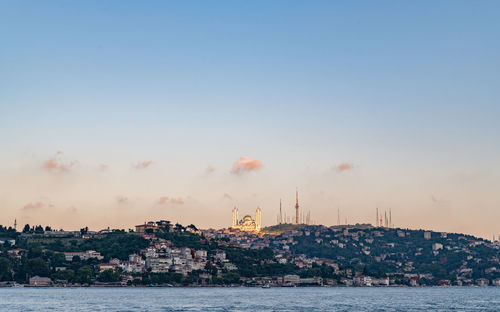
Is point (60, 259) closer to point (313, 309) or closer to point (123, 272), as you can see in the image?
point (123, 272)

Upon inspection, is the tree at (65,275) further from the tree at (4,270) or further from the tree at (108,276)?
the tree at (4,270)

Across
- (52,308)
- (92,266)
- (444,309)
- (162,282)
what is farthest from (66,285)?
(444,309)

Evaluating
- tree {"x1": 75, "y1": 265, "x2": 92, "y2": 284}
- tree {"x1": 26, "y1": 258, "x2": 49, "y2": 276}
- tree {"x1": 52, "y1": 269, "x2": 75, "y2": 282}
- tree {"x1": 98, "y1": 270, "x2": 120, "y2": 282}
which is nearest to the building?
tree {"x1": 26, "y1": 258, "x2": 49, "y2": 276}

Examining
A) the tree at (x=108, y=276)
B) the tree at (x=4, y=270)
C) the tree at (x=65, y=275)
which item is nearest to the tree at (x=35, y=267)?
the tree at (x=65, y=275)

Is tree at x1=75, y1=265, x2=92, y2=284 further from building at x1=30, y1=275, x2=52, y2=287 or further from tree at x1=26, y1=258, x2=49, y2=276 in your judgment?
tree at x1=26, y1=258, x2=49, y2=276

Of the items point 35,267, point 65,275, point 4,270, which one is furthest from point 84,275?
point 4,270

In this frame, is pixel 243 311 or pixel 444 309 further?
pixel 444 309
